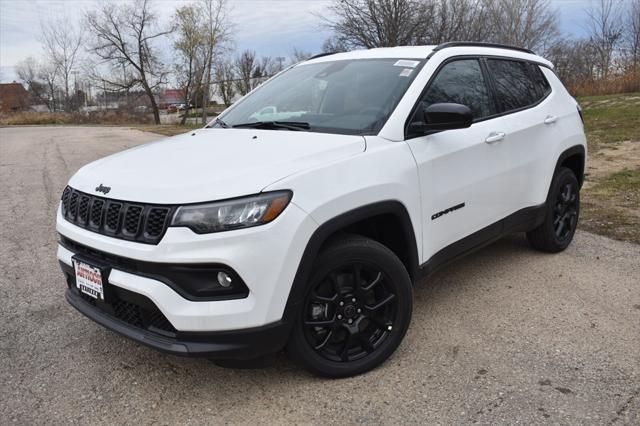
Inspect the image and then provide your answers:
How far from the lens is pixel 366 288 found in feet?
9.28

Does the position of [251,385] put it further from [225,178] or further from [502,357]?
[502,357]

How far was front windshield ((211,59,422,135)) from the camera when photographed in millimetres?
3221

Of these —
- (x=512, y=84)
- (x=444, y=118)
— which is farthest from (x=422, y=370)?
(x=512, y=84)

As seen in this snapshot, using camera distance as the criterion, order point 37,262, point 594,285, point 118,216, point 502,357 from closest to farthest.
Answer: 1. point 118,216
2. point 502,357
3. point 594,285
4. point 37,262

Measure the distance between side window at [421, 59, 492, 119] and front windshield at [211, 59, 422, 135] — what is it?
187 millimetres

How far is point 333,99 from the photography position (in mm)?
3516

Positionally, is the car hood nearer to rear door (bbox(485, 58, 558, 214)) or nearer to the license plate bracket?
the license plate bracket

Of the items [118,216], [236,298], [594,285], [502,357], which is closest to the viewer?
[236,298]

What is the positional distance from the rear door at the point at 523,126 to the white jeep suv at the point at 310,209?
23 mm

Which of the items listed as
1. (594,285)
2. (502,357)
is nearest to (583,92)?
(594,285)

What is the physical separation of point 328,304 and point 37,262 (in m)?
3.35

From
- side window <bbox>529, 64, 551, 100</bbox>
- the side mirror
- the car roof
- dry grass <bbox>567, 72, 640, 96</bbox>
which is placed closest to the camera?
the side mirror

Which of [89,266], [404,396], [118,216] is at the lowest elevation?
[404,396]

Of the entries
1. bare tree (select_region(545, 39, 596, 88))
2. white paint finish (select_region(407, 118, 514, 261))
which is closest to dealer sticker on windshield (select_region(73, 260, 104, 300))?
white paint finish (select_region(407, 118, 514, 261))
